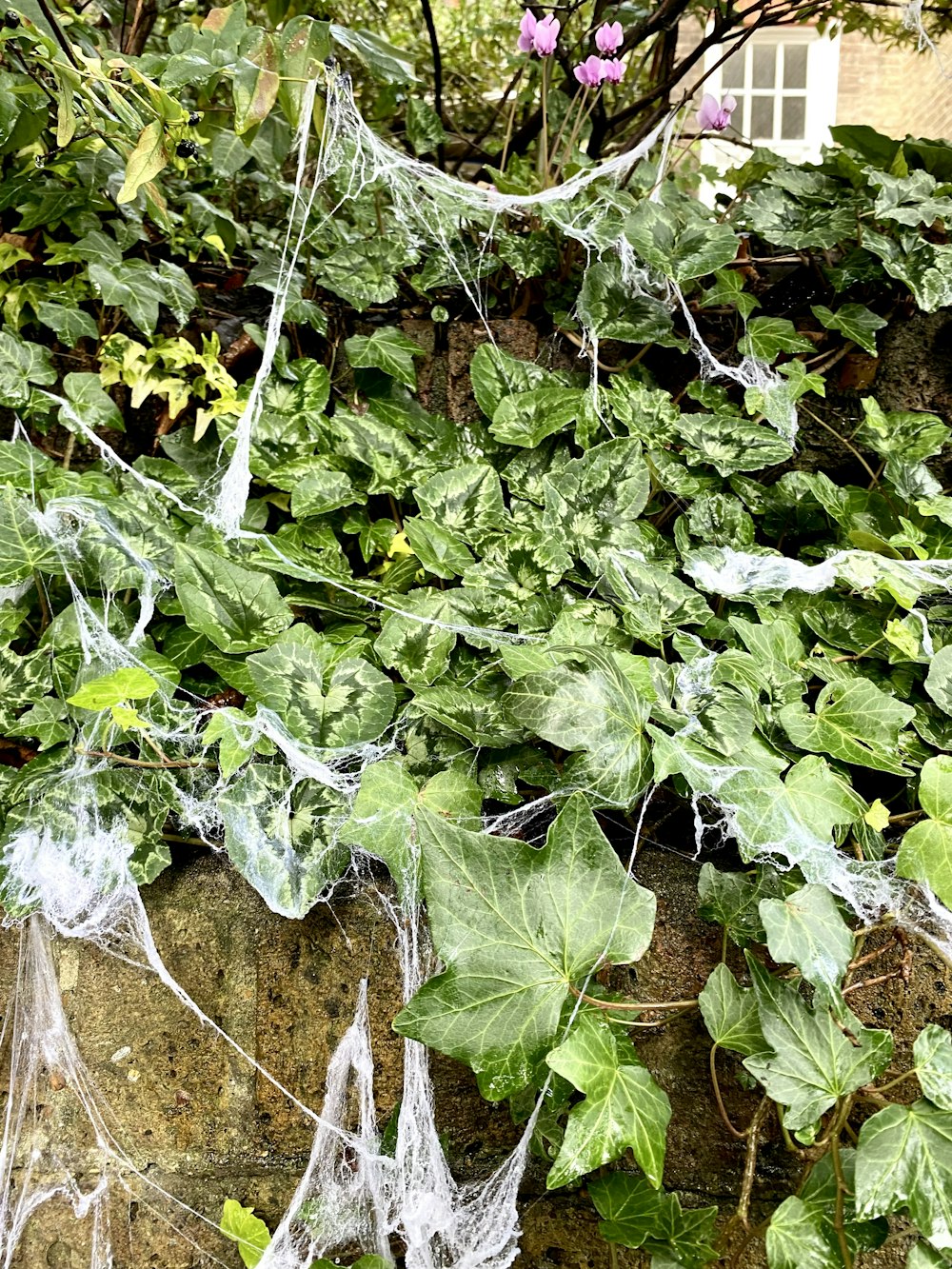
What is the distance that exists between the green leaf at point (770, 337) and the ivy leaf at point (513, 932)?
955 millimetres

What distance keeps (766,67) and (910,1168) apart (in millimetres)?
4585

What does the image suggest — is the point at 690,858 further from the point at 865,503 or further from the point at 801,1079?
the point at 865,503

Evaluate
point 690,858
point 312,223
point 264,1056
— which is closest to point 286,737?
point 264,1056

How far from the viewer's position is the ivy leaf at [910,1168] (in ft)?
2.52

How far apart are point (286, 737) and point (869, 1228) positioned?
2.61ft

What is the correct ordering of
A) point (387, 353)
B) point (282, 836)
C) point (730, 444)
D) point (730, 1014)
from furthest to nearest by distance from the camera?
point (387, 353) → point (730, 444) → point (282, 836) → point (730, 1014)

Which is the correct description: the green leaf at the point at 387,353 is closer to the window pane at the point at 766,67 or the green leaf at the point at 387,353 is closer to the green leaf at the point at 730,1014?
the green leaf at the point at 730,1014

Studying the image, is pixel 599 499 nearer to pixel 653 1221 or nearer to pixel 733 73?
pixel 653 1221

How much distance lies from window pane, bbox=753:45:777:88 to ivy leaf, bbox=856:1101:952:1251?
443 cm

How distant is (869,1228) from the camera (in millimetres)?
835

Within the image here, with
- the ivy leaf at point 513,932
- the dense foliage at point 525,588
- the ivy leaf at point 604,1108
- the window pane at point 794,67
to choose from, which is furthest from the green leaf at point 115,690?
the window pane at point 794,67

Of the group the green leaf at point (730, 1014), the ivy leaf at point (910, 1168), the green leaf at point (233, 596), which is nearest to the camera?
the ivy leaf at point (910, 1168)

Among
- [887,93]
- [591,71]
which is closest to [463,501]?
[591,71]

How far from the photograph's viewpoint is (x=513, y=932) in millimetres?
848
